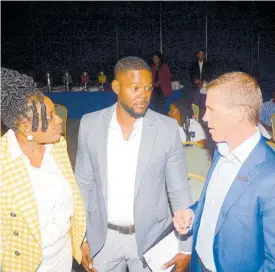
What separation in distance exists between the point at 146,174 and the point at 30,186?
0.66 metres

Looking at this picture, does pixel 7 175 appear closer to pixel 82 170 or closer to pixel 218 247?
pixel 82 170

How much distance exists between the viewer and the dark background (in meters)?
10.8

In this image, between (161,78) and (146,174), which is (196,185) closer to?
(146,174)

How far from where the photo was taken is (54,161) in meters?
1.90

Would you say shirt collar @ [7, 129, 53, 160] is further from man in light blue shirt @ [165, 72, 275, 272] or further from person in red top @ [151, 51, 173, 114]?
person in red top @ [151, 51, 173, 114]

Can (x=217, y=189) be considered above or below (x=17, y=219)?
above

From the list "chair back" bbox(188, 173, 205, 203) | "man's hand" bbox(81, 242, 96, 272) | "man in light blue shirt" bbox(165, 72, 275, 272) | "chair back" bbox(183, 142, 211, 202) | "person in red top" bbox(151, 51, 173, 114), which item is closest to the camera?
"man in light blue shirt" bbox(165, 72, 275, 272)

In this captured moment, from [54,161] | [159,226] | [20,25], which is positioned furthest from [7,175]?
[20,25]

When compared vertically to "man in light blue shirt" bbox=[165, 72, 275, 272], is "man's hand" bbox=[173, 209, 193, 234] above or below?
below

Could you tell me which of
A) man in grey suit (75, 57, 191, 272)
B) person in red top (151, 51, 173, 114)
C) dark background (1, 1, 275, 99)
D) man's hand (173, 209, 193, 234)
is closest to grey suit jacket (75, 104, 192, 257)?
man in grey suit (75, 57, 191, 272)

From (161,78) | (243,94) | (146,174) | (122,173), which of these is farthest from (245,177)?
(161,78)

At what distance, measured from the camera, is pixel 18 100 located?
1.64 m

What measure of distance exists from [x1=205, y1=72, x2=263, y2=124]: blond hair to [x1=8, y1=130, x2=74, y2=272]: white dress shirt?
36.8 inches

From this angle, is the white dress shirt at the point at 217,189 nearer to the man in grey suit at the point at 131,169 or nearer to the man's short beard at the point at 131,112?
the man in grey suit at the point at 131,169
